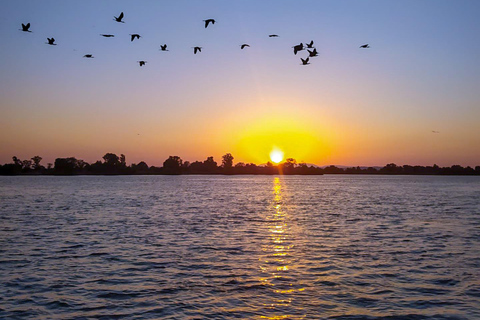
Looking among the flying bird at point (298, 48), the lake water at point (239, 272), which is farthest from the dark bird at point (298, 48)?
the lake water at point (239, 272)

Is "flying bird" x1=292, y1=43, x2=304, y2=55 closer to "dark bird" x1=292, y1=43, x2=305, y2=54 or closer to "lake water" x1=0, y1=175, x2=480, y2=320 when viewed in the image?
"dark bird" x1=292, y1=43, x2=305, y2=54

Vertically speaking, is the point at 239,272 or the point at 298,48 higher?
the point at 298,48

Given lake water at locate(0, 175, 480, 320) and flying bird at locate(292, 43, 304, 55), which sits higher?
flying bird at locate(292, 43, 304, 55)

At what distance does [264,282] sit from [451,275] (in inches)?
302

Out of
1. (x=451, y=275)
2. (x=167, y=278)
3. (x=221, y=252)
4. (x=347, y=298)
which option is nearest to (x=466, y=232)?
(x=451, y=275)

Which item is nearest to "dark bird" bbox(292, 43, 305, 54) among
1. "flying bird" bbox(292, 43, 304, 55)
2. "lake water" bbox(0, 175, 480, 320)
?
"flying bird" bbox(292, 43, 304, 55)

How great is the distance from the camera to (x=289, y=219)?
42219 millimetres

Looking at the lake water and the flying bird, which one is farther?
the flying bird

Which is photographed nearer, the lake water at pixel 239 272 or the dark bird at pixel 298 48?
the lake water at pixel 239 272

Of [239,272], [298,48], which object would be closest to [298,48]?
[298,48]

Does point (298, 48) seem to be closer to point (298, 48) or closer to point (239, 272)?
point (298, 48)

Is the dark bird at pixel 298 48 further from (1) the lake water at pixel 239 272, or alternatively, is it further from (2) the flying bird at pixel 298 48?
(1) the lake water at pixel 239 272

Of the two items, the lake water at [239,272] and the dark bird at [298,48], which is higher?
the dark bird at [298,48]

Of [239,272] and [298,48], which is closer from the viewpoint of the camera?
[239,272]
